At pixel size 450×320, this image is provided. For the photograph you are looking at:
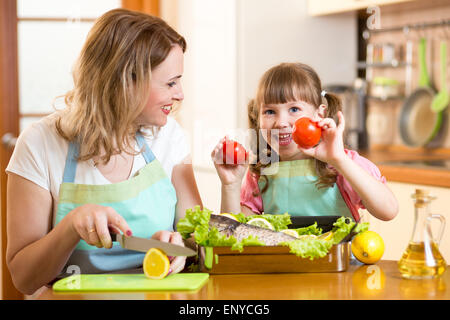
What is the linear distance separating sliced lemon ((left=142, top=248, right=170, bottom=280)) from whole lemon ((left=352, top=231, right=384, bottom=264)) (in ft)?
1.27

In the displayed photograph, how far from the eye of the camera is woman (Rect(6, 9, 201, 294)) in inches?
54.7

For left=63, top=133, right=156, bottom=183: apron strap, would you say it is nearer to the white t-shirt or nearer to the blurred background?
the white t-shirt

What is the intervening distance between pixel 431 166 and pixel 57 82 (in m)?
2.10

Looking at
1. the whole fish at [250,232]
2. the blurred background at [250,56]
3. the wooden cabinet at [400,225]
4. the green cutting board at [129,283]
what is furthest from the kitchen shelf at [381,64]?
the green cutting board at [129,283]

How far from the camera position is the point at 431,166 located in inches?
99.6

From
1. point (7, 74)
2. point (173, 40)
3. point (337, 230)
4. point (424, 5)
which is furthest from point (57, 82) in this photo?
point (337, 230)

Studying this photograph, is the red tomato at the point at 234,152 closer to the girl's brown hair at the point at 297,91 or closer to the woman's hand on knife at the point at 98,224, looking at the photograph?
the girl's brown hair at the point at 297,91

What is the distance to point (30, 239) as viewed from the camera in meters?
1.36

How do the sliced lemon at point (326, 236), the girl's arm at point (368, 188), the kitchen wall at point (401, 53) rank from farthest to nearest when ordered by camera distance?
the kitchen wall at point (401, 53), the girl's arm at point (368, 188), the sliced lemon at point (326, 236)

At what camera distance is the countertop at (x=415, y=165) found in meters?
2.37

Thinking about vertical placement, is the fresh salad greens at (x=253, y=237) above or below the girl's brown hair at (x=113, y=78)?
below

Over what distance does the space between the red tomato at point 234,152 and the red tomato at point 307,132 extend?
0.19 metres

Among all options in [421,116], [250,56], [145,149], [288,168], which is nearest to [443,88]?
[421,116]
